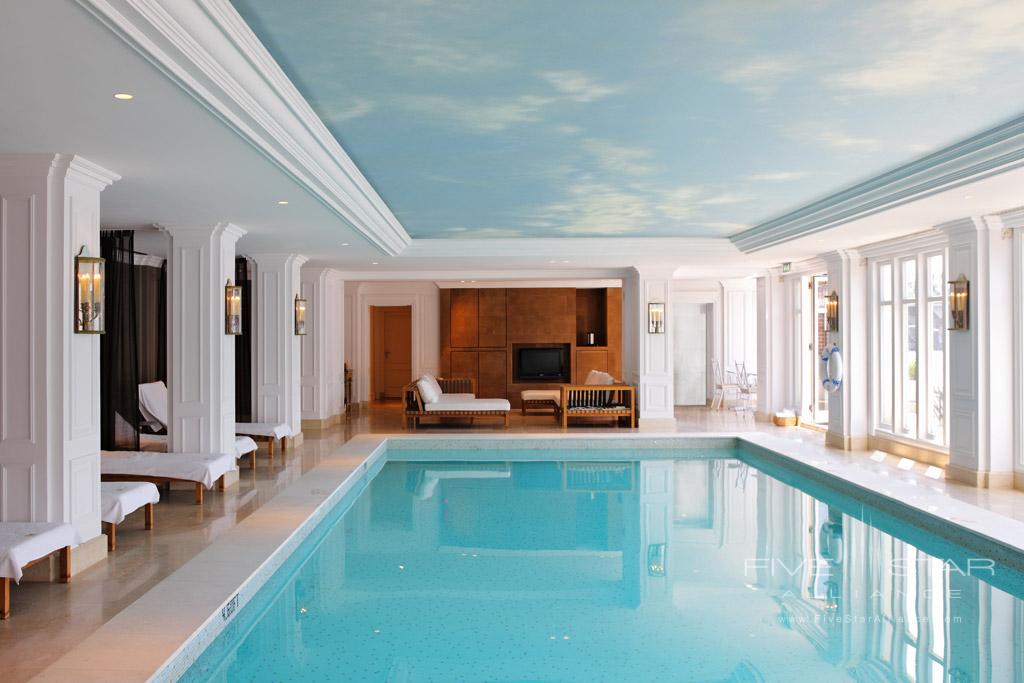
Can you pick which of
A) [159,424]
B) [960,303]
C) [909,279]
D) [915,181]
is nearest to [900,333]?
[909,279]

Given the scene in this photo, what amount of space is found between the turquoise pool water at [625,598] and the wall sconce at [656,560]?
22 millimetres

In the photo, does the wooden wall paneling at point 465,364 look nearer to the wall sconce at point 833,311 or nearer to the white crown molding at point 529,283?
the white crown molding at point 529,283

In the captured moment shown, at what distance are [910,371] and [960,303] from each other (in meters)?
2.05

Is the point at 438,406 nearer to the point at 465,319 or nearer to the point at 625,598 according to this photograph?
the point at 465,319

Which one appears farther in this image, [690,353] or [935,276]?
[690,353]

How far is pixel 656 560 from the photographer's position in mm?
5793

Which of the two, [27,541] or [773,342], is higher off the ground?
[773,342]

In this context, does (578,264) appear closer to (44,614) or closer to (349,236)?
(349,236)

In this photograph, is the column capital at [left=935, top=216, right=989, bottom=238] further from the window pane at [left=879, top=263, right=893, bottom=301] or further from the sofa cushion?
the sofa cushion

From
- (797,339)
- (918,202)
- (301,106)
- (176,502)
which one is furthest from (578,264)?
(301,106)

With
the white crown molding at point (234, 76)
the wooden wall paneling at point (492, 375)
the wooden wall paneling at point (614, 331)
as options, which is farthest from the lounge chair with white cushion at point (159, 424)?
the wooden wall paneling at point (614, 331)

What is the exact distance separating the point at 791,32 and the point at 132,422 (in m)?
7.86

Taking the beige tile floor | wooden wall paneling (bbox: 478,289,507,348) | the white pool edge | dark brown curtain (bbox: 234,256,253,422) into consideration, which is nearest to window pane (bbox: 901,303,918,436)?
the beige tile floor

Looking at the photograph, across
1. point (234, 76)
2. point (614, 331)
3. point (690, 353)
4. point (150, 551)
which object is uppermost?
point (234, 76)
